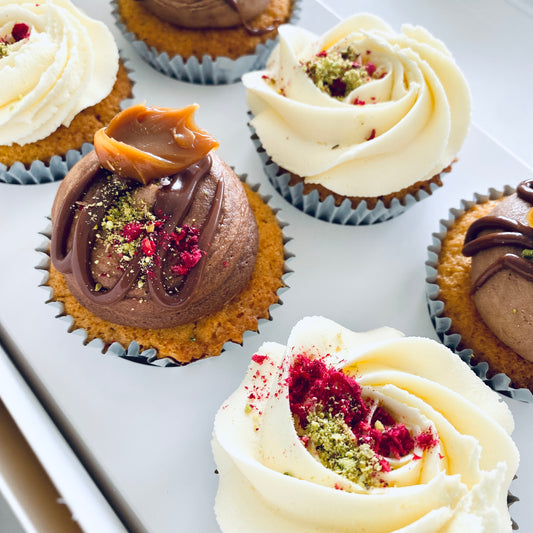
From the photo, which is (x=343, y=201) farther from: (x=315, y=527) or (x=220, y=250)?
(x=315, y=527)

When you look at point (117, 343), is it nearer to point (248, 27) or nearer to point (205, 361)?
point (205, 361)

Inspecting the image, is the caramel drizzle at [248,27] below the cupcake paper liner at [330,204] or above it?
above

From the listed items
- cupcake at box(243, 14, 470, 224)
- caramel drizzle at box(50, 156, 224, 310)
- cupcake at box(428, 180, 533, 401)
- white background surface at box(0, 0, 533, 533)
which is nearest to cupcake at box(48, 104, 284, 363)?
caramel drizzle at box(50, 156, 224, 310)

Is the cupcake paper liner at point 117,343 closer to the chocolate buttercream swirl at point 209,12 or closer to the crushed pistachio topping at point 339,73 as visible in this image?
the crushed pistachio topping at point 339,73

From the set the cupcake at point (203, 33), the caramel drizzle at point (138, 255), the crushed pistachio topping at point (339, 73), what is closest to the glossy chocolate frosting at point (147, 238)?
the caramel drizzle at point (138, 255)

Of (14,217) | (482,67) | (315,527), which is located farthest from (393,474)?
(482,67)

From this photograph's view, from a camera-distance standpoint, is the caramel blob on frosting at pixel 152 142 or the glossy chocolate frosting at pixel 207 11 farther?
the glossy chocolate frosting at pixel 207 11

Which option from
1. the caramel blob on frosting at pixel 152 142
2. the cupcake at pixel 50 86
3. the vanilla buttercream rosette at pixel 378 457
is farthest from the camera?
the cupcake at pixel 50 86
